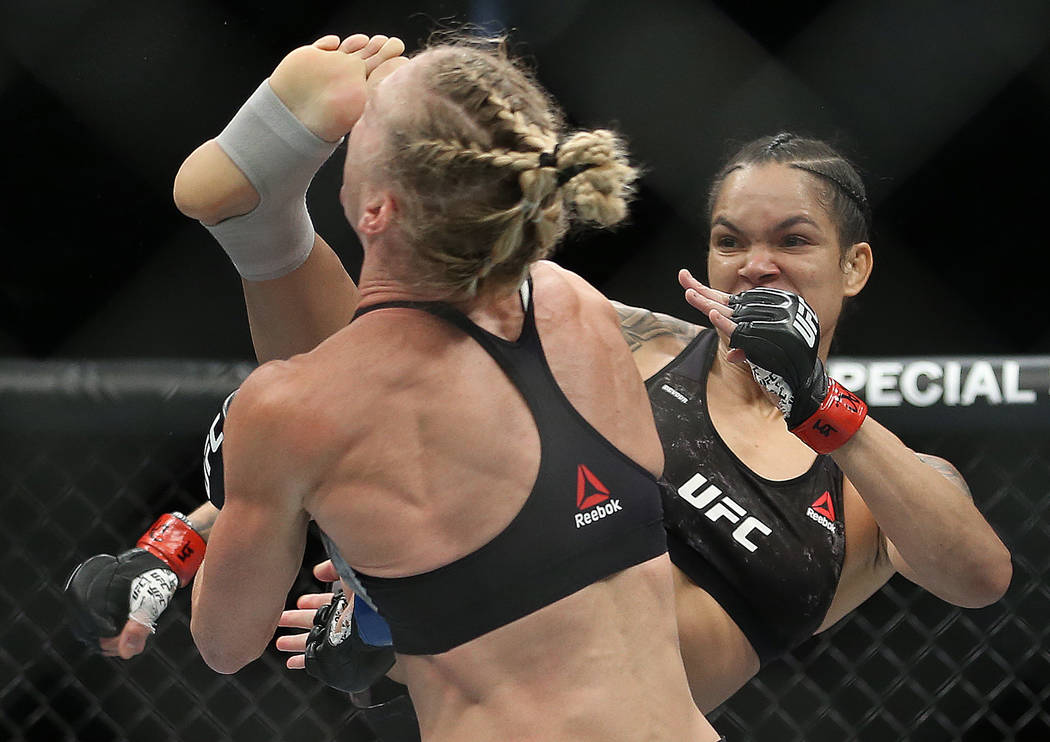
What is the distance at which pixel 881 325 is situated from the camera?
230 centimetres

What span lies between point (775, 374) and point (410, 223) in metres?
0.51

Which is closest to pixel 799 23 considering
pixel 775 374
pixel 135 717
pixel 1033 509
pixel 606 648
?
pixel 1033 509

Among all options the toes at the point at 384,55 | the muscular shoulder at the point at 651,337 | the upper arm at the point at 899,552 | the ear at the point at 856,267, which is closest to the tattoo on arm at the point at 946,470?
the upper arm at the point at 899,552

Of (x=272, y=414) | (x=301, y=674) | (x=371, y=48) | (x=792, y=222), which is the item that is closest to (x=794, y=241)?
(x=792, y=222)

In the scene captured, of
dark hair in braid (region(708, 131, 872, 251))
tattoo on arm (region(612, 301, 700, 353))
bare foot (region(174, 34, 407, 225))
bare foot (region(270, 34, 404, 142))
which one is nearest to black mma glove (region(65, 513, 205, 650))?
bare foot (region(174, 34, 407, 225))

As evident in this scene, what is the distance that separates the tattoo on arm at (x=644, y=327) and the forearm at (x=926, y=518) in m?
0.37

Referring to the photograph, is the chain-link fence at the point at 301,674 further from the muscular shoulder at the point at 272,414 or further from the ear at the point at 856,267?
the muscular shoulder at the point at 272,414

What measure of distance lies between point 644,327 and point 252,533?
2.67 feet

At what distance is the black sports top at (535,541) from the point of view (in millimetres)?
1038

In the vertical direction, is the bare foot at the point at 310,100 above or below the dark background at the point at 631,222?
above

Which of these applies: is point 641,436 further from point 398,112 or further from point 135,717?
point 135,717

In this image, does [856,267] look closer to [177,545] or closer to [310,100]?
[310,100]

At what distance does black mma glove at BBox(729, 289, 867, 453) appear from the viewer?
1322mm

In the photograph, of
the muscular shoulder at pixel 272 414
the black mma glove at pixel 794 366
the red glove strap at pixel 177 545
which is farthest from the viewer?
the red glove strap at pixel 177 545
